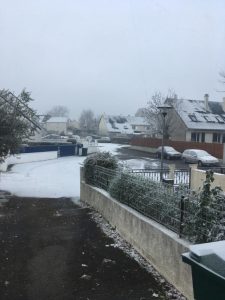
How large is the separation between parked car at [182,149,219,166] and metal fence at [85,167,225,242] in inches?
1204

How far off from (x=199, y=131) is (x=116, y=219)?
5174 cm

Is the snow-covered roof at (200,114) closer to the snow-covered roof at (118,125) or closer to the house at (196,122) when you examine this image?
the house at (196,122)

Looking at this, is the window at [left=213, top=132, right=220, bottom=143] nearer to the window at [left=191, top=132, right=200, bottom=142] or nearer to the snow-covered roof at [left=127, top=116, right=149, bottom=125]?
the window at [left=191, top=132, right=200, bottom=142]

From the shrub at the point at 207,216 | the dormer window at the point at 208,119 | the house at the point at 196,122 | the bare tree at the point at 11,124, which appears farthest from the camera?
the dormer window at the point at 208,119

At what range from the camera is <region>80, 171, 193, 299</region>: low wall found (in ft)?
21.9

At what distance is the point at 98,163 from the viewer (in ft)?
49.3

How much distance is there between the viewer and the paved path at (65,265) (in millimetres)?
6609

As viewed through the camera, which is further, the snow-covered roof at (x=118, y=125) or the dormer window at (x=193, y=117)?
the snow-covered roof at (x=118, y=125)

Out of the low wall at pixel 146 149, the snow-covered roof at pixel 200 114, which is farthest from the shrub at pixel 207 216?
the snow-covered roof at pixel 200 114

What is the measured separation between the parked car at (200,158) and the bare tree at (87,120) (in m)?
100

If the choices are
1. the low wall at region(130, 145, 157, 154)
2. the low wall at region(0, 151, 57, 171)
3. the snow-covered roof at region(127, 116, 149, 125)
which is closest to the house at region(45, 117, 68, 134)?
the snow-covered roof at region(127, 116, 149, 125)

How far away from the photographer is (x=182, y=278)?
6.59 meters

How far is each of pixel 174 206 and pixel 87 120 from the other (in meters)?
147

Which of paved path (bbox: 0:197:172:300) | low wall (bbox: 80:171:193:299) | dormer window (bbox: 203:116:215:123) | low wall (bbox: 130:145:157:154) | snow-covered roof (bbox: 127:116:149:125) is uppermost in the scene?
snow-covered roof (bbox: 127:116:149:125)
